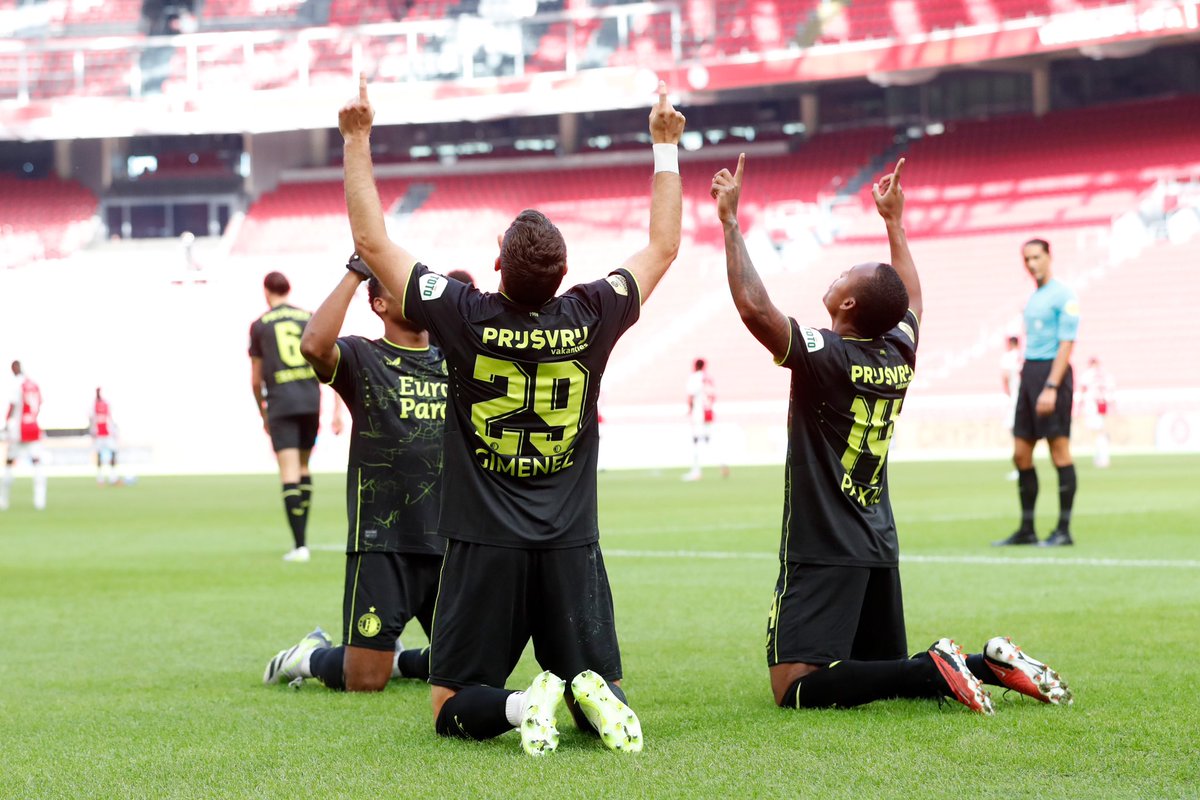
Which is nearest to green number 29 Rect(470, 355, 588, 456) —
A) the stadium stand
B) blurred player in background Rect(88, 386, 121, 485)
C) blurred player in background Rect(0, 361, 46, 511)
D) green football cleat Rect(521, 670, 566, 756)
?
green football cleat Rect(521, 670, 566, 756)

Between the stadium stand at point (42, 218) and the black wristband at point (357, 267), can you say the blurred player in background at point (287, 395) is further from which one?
the stadium stand at point (42, 218)

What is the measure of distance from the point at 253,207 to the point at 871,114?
17026 mm

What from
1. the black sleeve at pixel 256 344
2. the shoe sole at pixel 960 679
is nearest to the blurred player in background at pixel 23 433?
the black sleeve at pixel 256 344

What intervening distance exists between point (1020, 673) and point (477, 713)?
5.58 ft

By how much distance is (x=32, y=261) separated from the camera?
42281 mm

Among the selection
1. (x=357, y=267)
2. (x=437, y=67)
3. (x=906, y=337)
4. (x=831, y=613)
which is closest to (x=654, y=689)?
(x=831, y=613)

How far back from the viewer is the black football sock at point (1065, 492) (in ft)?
37.6

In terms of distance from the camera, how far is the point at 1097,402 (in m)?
27.4

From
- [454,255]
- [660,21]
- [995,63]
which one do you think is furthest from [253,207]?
[995,63]

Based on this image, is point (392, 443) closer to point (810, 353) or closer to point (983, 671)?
point (810, 353)

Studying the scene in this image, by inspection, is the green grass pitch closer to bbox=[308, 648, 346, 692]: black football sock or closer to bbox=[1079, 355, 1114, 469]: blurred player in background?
bbox=[308, 648, 346, 692]: black football sock

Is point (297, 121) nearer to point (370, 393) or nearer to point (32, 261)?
point (32, 261)

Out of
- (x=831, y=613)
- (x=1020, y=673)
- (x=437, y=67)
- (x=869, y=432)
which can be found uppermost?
(x=437, y=67)

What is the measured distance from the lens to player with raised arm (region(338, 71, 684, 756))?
4.48m
